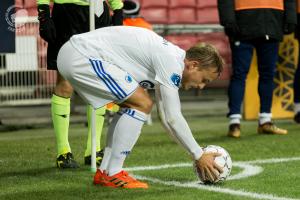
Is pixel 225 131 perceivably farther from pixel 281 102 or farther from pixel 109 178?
pixel 109 178

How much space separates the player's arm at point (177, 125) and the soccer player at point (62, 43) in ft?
5.04

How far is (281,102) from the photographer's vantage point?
11047 mm

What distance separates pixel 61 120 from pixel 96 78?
4.39ft

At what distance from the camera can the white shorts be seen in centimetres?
548

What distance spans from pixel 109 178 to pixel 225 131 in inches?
163

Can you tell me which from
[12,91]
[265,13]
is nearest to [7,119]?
[12,91]

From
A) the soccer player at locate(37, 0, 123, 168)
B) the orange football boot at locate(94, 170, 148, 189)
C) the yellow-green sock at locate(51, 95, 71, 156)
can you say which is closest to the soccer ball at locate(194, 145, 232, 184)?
the orange football boot at locate(94, 170, 148, 189)

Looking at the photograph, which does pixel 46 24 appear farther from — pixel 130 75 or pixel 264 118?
pixel 264 118

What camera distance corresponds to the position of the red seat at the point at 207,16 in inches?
647

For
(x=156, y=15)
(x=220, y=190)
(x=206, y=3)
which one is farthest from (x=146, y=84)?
(x=206, y=3)

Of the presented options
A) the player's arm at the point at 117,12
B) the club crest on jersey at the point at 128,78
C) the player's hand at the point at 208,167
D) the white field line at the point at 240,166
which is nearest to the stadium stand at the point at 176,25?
the player's arm at the point at 117,12

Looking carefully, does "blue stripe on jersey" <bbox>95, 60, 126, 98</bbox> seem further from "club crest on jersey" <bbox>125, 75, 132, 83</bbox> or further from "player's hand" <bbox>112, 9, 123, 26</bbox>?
"player's hand" <bbox>112, 9, 123, 26</bbox>

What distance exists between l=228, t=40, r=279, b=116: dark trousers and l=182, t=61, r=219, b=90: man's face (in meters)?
3.41

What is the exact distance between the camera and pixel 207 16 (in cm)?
1648
